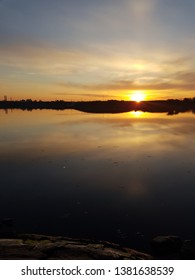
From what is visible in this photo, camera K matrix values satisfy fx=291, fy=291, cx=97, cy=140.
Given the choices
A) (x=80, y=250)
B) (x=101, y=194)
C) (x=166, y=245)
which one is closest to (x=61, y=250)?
(x=80, y=250)

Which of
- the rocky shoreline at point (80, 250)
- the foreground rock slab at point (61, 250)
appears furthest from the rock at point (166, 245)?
the foreground rock slab at point (61, 250)

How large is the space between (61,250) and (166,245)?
4649 millimetres

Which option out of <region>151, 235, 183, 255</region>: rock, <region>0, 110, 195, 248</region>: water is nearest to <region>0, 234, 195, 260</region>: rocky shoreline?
<region>151, 235, 183, 255</region>: rock

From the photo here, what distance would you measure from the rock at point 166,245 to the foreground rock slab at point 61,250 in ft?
2.63

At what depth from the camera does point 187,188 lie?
19953 millimetres

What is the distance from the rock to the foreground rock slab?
2.63ft

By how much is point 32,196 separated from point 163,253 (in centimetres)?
957

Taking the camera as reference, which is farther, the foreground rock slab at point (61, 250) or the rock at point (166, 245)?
the rock at point (166, 245)

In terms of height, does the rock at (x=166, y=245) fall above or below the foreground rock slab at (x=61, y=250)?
below

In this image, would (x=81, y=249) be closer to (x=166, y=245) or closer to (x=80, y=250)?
(x=80, y=250)

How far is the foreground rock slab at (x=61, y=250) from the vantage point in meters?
10.3

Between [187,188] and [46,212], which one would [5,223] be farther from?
[187,188]

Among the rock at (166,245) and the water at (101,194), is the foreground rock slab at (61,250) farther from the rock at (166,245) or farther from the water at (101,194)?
the water at (101,194)
